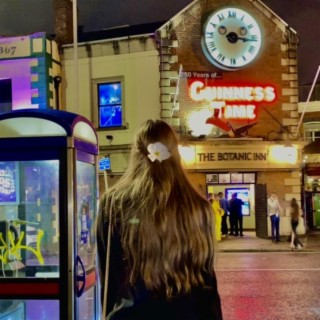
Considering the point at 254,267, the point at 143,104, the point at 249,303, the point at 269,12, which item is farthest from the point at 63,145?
the point at 269,12

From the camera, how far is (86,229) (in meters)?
6.09

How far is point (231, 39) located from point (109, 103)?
5257mm

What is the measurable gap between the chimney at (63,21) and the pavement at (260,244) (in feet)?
32.9

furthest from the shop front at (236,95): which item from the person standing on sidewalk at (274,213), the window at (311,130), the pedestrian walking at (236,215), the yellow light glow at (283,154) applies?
the window at (311,130)

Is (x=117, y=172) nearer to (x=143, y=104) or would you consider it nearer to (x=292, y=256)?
(x=143, y=104)

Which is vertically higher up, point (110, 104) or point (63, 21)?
point (63, 21)

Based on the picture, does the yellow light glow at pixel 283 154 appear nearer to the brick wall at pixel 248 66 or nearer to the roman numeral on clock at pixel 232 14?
the brick wall at pixel 248 66

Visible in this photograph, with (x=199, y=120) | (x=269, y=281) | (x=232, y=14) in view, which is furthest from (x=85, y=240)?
(x=232, y=14)

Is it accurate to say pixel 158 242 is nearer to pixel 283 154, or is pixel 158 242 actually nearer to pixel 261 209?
pixel 261 209

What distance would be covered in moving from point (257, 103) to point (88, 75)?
6544 millimetres

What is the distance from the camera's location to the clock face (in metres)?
21.8

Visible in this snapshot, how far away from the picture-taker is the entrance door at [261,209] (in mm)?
21531

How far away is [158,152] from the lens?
2.78 meters

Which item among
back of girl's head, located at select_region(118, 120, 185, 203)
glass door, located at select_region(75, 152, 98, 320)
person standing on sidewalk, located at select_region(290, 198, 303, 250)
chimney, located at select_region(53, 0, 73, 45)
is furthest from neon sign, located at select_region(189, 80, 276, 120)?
back of girl's head, located at select_region(118, 120, 185, 203)
